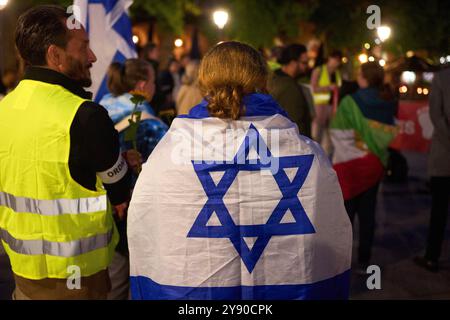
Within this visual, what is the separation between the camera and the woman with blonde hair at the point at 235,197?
8.75 ft

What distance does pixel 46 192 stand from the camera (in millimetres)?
2803

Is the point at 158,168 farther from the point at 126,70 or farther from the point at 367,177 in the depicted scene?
the point at 367,177

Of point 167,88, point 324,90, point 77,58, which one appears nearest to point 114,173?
point 77,58

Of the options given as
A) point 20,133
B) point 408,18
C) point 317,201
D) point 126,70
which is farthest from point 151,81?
point 408,18

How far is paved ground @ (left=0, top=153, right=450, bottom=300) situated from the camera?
591 centimetres

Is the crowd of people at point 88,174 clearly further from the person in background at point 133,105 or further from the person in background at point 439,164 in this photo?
the person in background at point 439,164

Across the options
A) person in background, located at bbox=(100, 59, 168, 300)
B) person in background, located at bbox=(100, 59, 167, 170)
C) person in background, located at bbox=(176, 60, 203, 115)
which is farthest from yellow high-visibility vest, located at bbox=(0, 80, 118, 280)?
person in background, located at bbox=(176, 60, 203, 115)

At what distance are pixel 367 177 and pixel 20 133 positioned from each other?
169 inches

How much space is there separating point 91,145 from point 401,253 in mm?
5129

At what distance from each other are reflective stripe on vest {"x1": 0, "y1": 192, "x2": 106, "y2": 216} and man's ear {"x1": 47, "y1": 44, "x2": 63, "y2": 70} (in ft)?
1.90

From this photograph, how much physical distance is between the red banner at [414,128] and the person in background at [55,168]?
12.0m

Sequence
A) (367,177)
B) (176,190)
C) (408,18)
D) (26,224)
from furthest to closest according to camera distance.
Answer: (408,18) < (367,177) < (26,224) < (176,190)

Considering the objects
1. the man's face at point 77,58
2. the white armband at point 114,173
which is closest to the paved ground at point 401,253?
the white armband at point 114,173
